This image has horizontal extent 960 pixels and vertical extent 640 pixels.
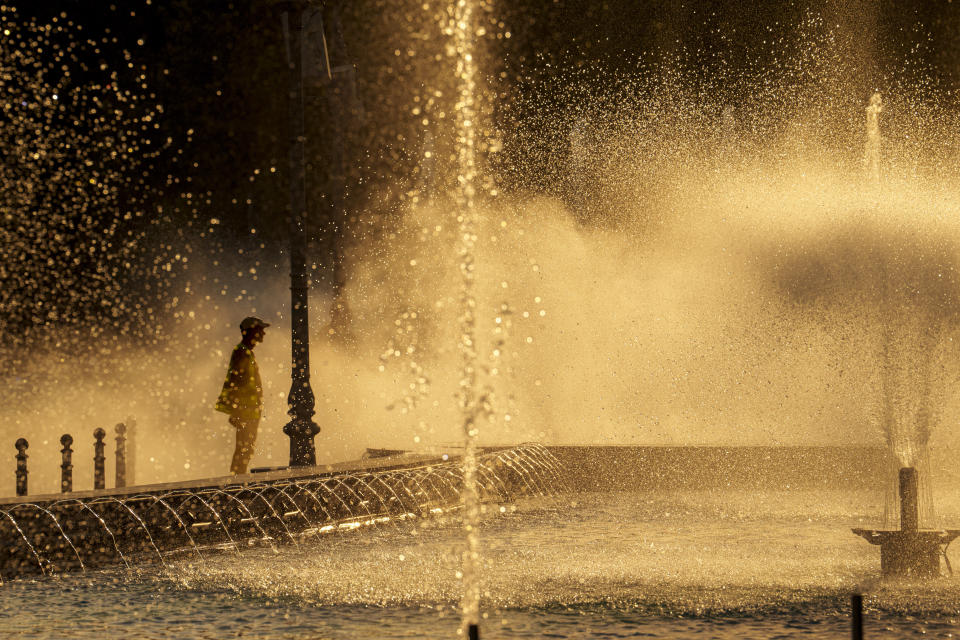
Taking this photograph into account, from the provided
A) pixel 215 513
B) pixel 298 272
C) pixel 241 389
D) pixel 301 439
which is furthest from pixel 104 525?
pixel 298 272

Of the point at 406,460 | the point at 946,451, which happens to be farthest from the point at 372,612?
the point at 946,451

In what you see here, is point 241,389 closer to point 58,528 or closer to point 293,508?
point 293,508

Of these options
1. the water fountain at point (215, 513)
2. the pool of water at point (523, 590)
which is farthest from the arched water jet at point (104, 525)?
the pool of water at point (523, 590)

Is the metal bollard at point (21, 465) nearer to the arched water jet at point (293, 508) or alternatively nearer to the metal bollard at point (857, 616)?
the arched water jet at point (293, 508)

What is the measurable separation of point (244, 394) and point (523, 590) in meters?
5.09

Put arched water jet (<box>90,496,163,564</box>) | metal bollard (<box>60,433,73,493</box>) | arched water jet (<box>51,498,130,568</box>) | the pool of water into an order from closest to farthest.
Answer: the pool of water, arched water jet (<box>51,498,130,568</box>), arched water jet (<box>90,496,163,564</box>), metal bollard (<box>60,433,73,493</box>)

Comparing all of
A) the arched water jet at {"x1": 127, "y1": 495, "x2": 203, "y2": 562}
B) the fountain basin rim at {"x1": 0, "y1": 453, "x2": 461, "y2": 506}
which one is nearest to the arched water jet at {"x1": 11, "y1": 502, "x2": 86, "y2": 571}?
the fountain basin rim at {"x1": 0, "y1": 453, "x2": 461, "y2": 506}

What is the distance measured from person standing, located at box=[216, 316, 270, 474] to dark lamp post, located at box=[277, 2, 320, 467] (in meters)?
0.85

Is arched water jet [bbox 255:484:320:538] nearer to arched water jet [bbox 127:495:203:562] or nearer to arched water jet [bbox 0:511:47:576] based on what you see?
arched water jet [bbox 127:495:203:562]

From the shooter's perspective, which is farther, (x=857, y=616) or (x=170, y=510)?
(x=170, y=510)

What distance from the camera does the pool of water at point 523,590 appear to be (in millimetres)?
6086

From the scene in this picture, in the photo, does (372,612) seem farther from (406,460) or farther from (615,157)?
(615,157)

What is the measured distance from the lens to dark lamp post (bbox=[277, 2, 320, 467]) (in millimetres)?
12438

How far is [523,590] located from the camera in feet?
23.3
